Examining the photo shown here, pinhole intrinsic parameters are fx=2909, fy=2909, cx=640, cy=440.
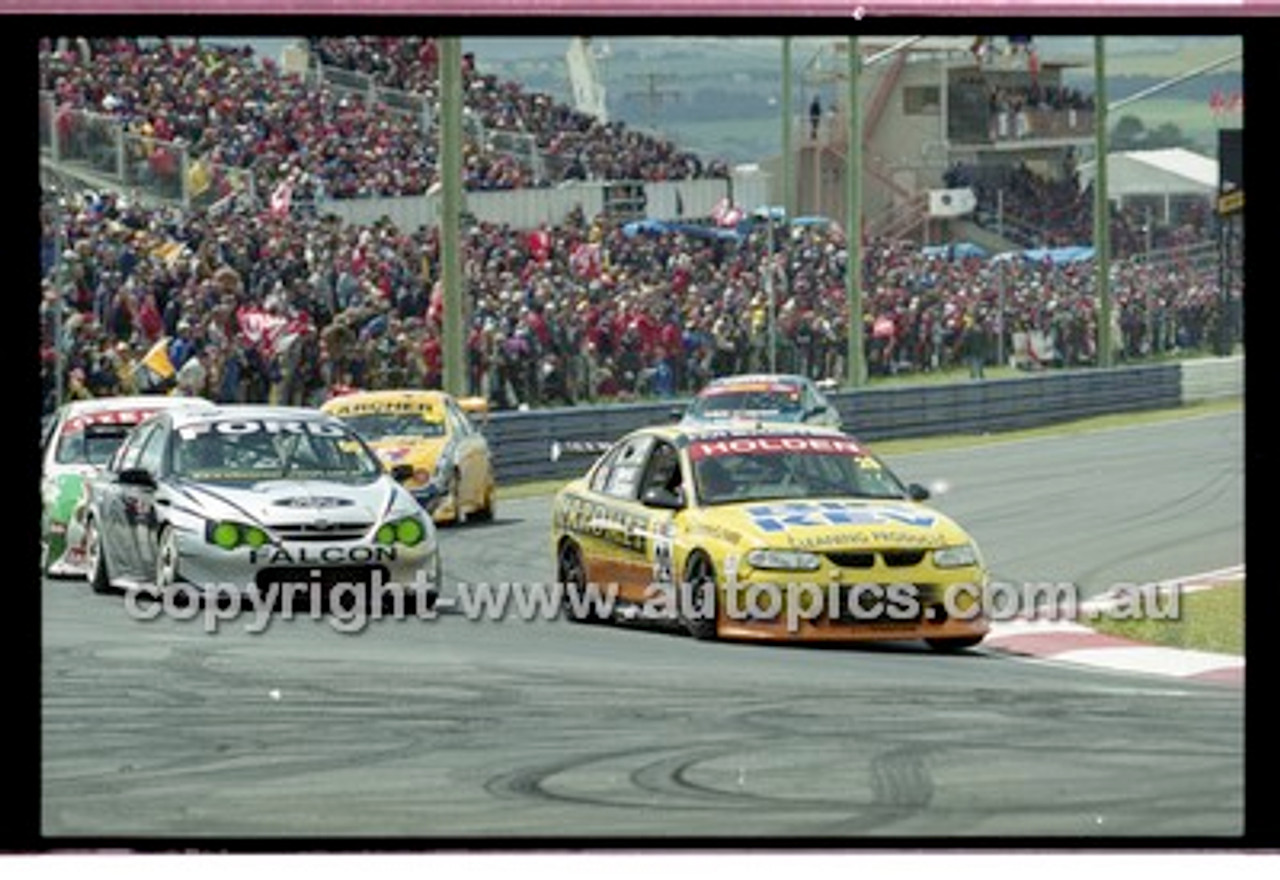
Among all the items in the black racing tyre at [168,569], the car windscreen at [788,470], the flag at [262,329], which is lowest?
the black racing tyre at [168,569]

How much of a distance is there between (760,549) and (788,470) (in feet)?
1.16

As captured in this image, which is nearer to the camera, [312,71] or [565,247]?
[312,71]

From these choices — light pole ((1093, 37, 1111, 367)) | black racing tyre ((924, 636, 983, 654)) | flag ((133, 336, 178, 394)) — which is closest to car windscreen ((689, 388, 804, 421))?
black racing tyre ((924, 636, 983, 654))

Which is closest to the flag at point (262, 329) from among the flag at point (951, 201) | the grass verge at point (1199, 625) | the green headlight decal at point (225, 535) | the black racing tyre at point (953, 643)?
the green headlight decal at point (225, 535)

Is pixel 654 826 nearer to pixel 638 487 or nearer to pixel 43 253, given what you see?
pixel 638 487

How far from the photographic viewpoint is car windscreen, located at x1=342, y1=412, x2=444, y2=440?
7.67m

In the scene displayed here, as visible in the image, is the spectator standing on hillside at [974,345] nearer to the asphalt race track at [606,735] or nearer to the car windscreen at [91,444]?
the asphalt race track at [606,735]

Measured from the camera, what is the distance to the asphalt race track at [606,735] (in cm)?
727

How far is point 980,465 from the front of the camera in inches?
321

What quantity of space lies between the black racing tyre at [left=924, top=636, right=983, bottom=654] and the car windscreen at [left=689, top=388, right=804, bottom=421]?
2.38 ft

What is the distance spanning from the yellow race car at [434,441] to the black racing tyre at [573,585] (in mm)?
228

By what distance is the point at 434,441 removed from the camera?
7.70 m
